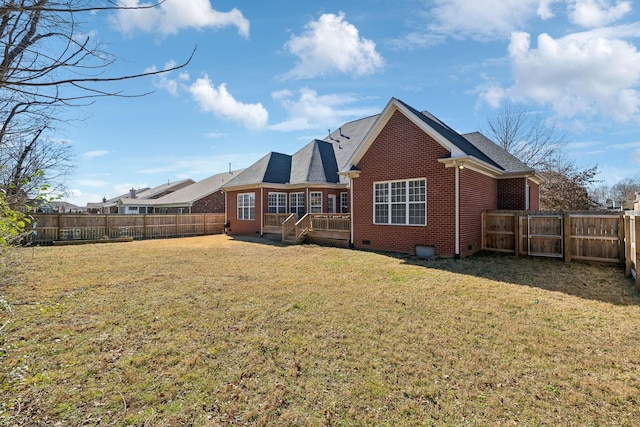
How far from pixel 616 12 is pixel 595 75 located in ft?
28.3

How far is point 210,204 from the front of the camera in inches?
1246

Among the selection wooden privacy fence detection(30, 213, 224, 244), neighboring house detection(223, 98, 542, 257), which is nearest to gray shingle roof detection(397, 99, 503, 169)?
neighboring house detection(223, 98, 542, 257)

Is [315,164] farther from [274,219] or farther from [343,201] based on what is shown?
[274,219]

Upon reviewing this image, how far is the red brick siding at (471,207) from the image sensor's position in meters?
10.8

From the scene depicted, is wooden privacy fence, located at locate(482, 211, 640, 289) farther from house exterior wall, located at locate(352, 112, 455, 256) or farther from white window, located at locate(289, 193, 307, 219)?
white window, located at locate(289, 193, 307, 219)

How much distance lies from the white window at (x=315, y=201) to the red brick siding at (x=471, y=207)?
9.34 metres

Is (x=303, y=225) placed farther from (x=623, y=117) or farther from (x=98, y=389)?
(x=623, y=117)

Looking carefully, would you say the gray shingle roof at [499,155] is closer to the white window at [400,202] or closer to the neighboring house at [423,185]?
the neighboring house at [423,185]

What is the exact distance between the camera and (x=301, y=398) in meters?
3.02

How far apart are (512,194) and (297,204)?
12023 millimetres

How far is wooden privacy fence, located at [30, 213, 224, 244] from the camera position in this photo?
53.2 ft

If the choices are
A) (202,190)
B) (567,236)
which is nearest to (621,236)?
(567,236)

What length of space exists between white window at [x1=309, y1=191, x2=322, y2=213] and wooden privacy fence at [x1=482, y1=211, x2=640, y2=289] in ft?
31.7

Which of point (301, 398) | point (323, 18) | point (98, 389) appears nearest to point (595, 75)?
point (323, 18)
